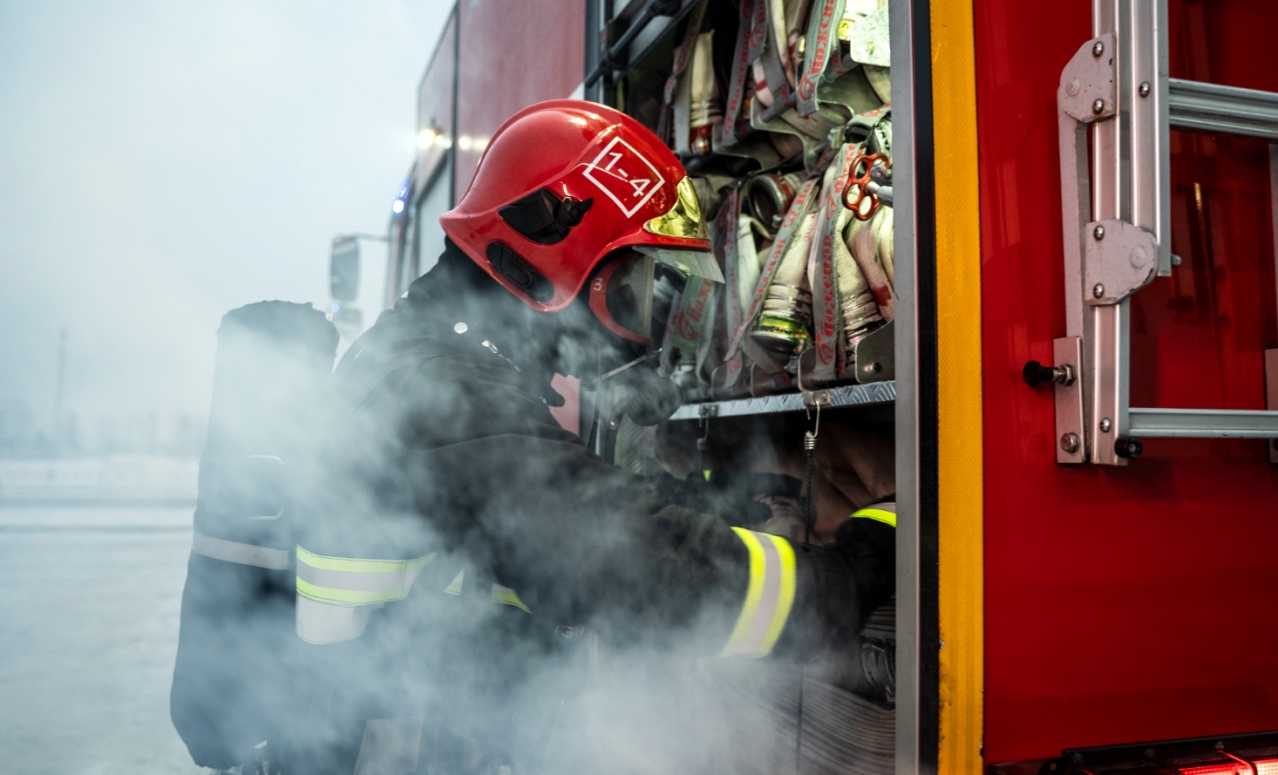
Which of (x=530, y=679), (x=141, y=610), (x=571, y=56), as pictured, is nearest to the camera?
(x=530, y=679)

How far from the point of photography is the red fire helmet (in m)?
1.75

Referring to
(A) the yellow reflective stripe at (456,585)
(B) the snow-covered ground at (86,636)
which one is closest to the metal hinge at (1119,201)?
(A) the yellow reflective stripe at (456,585)

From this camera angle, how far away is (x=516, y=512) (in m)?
1.21

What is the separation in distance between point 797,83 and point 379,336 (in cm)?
130

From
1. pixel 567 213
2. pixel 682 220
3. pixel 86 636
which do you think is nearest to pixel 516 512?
pixel 567 213

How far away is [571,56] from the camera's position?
308 centimetres

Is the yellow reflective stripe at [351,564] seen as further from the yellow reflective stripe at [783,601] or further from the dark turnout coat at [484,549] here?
the yellow reflective stripe at [783,601]

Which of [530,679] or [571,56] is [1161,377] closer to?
[530,679]

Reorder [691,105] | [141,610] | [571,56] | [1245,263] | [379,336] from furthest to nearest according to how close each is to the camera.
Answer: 1. [571,56]
2. [691,105]
3. [141,610]
4. [379,336]
5. [1245,263]

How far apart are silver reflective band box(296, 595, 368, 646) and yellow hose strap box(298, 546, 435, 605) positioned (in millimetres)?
14

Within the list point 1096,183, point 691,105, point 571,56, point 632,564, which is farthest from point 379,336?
point 571,56

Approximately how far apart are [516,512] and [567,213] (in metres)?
0.79

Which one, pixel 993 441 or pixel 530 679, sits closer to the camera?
pixel 993 441

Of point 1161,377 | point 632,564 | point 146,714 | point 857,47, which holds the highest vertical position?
point 857,47
